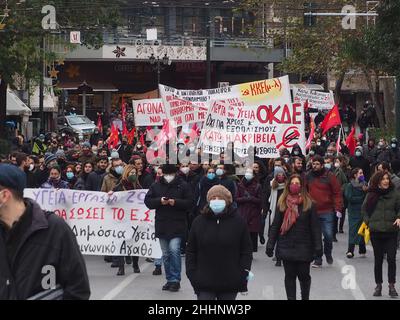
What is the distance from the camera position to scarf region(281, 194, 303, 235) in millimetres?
10386

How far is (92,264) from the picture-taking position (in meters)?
15.5

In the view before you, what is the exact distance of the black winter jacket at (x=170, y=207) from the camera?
12930 millimetres

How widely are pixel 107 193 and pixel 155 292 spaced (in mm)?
2536

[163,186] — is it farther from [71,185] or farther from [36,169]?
[36,169]

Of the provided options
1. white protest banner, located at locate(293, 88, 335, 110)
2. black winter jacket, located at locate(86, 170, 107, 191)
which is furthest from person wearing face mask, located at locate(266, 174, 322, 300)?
white protest banner, located at locate(293, 88, 335, 110)

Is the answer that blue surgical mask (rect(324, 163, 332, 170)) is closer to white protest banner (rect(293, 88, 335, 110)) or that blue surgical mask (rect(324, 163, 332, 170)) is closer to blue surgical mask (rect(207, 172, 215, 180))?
blue surgical mask (rect(207, 172, 215, 180))

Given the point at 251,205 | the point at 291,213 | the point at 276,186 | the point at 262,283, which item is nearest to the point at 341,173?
the point at 251,205

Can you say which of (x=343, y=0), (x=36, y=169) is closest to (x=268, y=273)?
(x=36, y=169)

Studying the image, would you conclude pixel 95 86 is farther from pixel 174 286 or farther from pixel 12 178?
pixel 12 178

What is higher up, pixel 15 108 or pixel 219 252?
pixel 15 108

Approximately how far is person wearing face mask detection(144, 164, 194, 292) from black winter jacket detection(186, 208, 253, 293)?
161 inches

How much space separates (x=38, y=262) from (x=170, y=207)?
25.8 feet

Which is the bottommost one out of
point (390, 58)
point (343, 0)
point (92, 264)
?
point (92, 264)

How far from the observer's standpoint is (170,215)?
42.7 ft
